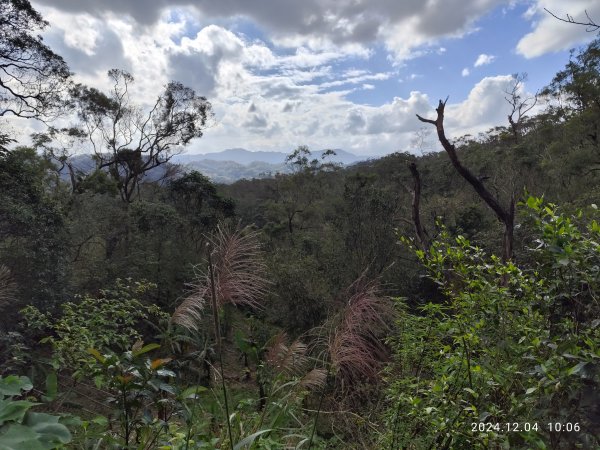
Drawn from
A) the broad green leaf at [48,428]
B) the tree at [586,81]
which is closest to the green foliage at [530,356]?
the broad green leaf at [48,428]

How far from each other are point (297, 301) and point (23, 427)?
1068cm

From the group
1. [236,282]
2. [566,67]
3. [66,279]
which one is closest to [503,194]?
[566,67]

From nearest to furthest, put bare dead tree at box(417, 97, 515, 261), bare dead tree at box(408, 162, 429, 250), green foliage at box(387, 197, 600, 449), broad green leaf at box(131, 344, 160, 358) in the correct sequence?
green foliage at box(387, 197, 600, 449) < broad green leaf at box(131, 344, 160, 358) < bare dead tree at box(417, 97, 515, 261) < bare dead tree at box(408, 162, 429, 250)

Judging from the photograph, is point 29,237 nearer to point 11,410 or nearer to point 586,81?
point 11,410

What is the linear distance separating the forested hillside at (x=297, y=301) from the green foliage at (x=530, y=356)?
11 millimetres

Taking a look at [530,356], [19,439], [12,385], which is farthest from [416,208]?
[19,439]

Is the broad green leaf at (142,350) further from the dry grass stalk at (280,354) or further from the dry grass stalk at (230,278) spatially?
the dry grass stalk at (280,354)

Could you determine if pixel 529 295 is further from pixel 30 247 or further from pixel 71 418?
pixel 30 247

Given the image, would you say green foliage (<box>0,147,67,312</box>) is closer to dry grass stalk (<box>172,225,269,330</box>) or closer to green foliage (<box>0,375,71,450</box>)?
dry grass stalk (<box>172,225,269,330</box>)

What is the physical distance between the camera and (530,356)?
139cm

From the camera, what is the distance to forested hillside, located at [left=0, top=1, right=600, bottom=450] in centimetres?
155

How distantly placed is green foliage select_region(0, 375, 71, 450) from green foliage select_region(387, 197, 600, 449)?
4.29ft

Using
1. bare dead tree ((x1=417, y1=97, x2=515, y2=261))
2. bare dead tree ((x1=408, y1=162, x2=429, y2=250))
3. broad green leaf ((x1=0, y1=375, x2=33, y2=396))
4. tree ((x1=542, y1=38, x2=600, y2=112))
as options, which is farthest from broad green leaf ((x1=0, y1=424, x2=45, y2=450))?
tree ((x1=542, y1=38, x2=600, y2=112))

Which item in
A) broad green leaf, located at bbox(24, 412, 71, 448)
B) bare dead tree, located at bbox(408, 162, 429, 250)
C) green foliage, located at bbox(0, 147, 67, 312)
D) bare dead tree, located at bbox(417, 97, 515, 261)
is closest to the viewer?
broad green leaf, located at bbox(24, 412, 71, 448)
